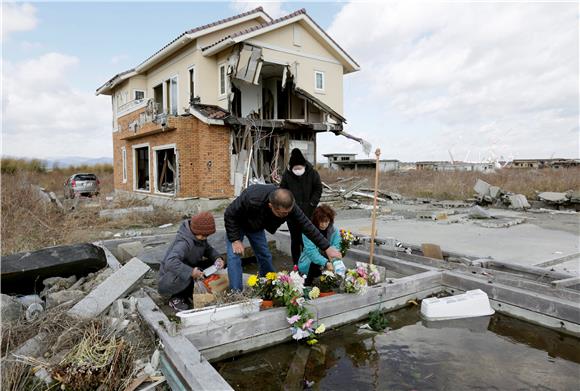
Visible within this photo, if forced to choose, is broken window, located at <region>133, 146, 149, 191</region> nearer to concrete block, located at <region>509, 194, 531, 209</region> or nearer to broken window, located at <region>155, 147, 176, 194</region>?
broken window, located at <region>155, 147, 176, 194</region>

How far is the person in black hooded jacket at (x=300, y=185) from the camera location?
5480 millimetres

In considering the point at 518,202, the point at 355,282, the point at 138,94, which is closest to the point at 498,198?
the point at 518,202

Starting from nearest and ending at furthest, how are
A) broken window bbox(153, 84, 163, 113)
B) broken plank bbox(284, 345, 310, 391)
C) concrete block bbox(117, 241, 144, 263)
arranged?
broken plank bbox(284, 345, 310, 391) < concrete block bbox(117, 241, 144, 263) < broken window bbox(153, 84, 163, 113)

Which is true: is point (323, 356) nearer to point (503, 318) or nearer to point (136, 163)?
point (503, 318)

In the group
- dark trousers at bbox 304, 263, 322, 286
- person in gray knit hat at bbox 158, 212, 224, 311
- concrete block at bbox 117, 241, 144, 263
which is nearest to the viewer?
person in gray knit hat at bbox 158, 212, 224, 311

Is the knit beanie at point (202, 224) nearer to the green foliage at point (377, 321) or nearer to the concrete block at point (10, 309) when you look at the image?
the concrete block at point (10, 309)

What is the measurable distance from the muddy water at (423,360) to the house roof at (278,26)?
41.1 ft

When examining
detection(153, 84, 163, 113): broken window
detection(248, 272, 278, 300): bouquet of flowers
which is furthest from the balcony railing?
detection(248, 272, 278, 300): bouquet of flowers

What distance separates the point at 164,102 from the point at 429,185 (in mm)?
15334

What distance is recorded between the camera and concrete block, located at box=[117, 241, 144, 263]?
6.74m

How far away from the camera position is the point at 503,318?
448 cm

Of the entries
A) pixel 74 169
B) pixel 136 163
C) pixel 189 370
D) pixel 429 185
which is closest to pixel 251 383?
pixel 189 370

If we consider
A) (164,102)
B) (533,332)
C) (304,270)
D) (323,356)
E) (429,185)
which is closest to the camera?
(323,356)

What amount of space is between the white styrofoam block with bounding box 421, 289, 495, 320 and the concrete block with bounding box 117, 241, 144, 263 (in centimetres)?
492
